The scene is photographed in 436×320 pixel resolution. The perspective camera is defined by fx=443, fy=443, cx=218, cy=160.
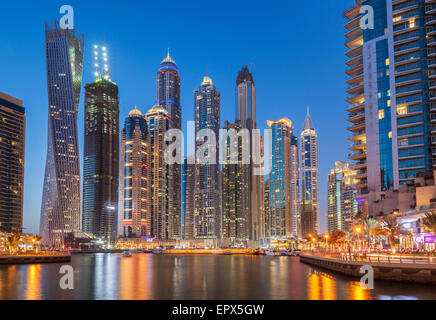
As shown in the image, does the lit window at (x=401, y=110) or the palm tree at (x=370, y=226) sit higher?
the lit window at (x=401, y=110)

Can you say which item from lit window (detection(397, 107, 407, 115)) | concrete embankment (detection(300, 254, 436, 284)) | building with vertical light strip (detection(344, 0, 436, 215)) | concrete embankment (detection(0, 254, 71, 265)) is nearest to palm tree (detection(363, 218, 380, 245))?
building with vertical light strip (detection(344, 0, 436, 215))

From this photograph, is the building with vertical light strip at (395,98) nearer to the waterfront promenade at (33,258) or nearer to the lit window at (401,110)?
the lit window at (401,110)

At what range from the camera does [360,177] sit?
379 ft

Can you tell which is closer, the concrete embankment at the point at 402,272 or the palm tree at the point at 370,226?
the concrete embankment at the point at 402,272

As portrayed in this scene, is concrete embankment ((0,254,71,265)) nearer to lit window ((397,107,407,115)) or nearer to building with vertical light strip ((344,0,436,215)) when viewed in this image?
building with vertical light strip ((344,0,436,215))

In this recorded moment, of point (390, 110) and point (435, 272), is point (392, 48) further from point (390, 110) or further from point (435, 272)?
point (435, 272)

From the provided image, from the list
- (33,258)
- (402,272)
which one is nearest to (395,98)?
(402,272)

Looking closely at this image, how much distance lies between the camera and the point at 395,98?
4326 inches

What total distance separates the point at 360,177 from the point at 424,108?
75.2ft

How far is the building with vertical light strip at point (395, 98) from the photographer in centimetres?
10631

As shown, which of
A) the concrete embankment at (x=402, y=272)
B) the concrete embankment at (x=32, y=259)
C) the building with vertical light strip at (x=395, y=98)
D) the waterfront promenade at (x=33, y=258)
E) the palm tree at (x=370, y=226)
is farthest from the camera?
the waterfront promenade at (x=33, y=258)

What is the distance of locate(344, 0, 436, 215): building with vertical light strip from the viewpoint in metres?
106

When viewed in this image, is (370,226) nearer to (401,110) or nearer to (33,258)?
(401,110)

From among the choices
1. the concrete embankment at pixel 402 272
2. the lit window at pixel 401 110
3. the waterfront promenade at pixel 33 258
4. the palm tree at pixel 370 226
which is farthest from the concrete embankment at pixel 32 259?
the lit window at pixel 401 110
